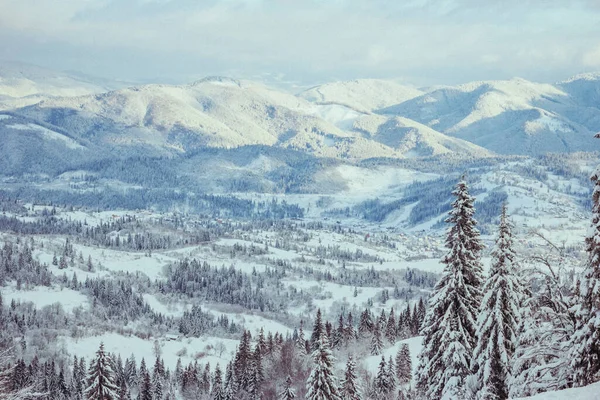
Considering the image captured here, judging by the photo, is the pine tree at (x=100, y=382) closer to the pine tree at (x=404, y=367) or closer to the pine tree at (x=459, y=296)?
the pine tree at (x=459, y=296)

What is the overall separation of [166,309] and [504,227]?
602 ft

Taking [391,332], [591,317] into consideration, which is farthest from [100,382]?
[391,332]

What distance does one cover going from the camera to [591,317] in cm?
2084

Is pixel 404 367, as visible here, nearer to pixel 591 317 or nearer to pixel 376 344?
pixel 376 344

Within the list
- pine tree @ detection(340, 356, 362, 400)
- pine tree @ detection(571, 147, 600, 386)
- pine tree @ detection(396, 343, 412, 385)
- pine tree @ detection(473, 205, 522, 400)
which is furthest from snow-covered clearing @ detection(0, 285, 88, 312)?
pine tree @ detection(571, 147, 600, 386)

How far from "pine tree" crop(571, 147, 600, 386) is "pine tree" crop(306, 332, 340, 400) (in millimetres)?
27056

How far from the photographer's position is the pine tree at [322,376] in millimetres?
46625

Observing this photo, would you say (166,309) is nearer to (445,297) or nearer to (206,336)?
(206,336)

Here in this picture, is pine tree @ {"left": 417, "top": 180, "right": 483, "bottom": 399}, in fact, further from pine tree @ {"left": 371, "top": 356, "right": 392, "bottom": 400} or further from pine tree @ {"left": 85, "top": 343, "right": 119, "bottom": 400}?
pine tree @ {"left": 371, "top": 356, "right": 392, "bottom": 400}

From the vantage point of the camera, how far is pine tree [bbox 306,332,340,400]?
153ft

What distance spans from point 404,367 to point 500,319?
62.4m

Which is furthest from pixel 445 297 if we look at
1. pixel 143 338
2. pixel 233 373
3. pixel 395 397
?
pixel 143 338

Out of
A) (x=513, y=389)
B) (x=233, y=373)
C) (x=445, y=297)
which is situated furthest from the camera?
(x=233, y=373)

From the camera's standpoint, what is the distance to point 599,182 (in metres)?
20.6
